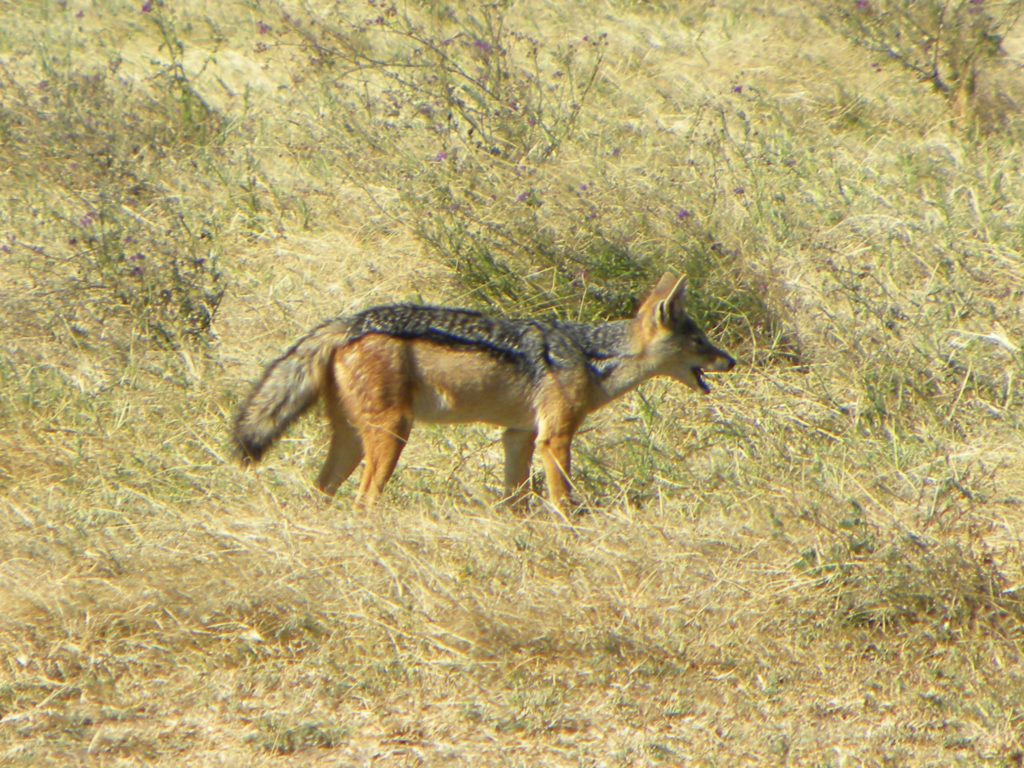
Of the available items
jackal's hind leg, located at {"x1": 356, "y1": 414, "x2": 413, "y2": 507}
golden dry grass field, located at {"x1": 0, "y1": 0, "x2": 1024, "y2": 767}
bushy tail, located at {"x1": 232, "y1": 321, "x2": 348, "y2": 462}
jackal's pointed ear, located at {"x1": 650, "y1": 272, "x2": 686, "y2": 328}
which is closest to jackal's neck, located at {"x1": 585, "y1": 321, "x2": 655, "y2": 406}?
jackal's pointed ear, located at {"x1": 650, "y1": 272, "x2": 686, "y2": 328}

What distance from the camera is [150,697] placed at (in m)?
4.50

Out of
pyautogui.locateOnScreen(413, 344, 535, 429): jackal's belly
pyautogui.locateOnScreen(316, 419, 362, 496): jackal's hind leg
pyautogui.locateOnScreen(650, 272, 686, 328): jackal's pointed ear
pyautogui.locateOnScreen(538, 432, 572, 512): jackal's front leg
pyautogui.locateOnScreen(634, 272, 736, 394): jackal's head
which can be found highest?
pyautogui.locateOnScreen(650, 272, 686, 328): jackal's pointed ear

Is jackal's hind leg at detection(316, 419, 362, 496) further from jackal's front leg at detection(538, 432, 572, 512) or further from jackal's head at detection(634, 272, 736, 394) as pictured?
jackal's head at detection(634, 272, 736, 394)

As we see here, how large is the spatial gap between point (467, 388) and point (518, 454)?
1.74 ft

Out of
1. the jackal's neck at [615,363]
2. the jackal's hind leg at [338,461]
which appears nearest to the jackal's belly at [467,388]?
the jackal's hind leg at [338,461]

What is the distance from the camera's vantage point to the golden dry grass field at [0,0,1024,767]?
4.49m

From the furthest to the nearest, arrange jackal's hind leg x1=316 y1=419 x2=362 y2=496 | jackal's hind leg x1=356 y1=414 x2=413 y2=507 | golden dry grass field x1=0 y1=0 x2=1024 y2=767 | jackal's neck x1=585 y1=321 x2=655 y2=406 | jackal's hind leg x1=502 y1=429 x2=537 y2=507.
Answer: jackal's neck x1=585 y1=321 x2=655 y2=406 < jackal's hind leg x1=502 y1=429 x2=537 y2=507 < jackal's hind leg x1=316 y1=419 x2=362 y2=496 < jackal's hind leg x1=356 y1=414 x2=413 y2=507 < golden dry grass field x1=0 y1=0 x2=1024 y2=767

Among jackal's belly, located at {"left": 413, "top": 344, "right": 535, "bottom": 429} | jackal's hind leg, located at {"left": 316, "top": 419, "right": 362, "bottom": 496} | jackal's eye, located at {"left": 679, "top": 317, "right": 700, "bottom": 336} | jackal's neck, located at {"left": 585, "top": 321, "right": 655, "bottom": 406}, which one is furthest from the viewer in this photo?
jackal's eye, located at {"left": 679, "top": 317, "right": 700, "bottom": 336}

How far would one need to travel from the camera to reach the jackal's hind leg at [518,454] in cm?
648

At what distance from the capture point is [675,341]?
22.5 feet

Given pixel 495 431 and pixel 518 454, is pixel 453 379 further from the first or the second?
pixel 495 431

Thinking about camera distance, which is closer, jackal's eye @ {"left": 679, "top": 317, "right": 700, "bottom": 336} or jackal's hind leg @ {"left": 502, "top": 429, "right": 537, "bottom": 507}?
jackal's hind leg @ {"left": 502, "top": 429, "right": 537, "bottom": 507}

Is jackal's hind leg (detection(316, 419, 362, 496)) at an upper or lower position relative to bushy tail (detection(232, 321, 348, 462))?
lower

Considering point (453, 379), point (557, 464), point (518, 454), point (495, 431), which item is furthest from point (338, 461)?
point (495, 431)
